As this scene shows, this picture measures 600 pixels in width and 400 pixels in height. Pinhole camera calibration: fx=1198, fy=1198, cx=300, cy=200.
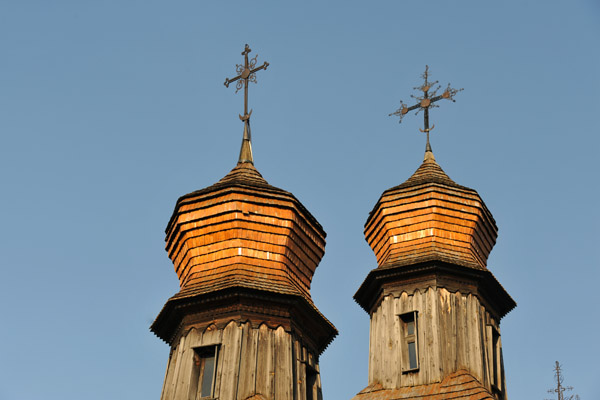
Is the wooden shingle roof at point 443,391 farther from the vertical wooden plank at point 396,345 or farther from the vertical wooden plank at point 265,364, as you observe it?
the vertical wooden plank at point 265,364

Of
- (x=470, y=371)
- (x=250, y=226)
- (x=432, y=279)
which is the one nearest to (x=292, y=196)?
(x=250, y=226)

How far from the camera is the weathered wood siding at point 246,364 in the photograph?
24578 mm

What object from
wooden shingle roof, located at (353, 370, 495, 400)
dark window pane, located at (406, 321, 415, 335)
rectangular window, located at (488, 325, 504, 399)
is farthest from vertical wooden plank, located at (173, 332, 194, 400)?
rectangular window, located at (488, 325, 504, 399)

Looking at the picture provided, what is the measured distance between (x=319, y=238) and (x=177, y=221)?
3.31 metres

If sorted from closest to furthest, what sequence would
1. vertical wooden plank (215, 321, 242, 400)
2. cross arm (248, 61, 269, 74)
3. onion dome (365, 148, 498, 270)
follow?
vertical wooden plank (215, 321, 242, 400), onion dome (365, 148, 498, 270), cross arm (248, 61, 269, 74)

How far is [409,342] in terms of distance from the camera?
87.2 feet

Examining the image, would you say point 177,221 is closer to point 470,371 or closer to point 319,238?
point 319,238

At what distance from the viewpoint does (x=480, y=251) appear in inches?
1111

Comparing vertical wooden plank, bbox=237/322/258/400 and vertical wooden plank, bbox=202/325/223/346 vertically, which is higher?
vertical wooden plank, bbox=202/325/223/346

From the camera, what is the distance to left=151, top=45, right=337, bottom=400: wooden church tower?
25.0m

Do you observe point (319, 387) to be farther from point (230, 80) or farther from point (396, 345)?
point (230, 80)

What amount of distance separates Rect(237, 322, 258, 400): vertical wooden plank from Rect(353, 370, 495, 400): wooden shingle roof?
96.7 inches

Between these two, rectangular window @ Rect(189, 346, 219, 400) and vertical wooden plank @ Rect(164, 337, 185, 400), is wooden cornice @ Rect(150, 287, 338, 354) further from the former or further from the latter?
rectangular window @ Rect(189, 346, 219, 400)

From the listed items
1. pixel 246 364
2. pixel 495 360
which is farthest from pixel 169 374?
pixel 495 360
